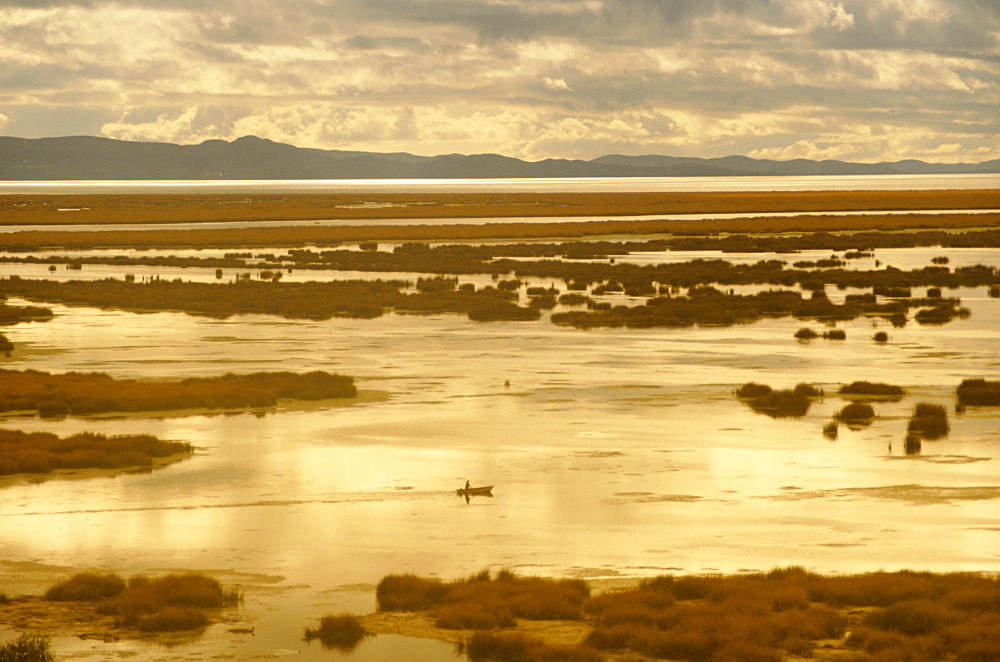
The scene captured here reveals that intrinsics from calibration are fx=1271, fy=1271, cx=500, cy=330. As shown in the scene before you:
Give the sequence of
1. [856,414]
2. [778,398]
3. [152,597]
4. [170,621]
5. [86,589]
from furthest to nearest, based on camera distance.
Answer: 1. [778,398]
2. [856,414]
3. [86,589]
4. [152,597]
5. [170,621]

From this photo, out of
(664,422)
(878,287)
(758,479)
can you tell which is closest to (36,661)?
(758,479)

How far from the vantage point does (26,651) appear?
40.6 ft

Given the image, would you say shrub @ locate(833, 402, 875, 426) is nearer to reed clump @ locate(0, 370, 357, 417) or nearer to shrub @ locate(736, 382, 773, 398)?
shrub @ locate(736, 382, 773, 398)

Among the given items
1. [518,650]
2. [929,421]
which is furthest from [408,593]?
[929,421]

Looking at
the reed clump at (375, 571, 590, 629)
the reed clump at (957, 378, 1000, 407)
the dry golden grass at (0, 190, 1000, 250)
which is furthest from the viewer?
the dry golden grass at (0, 190, 1000, 250)

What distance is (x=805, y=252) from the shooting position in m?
92.8

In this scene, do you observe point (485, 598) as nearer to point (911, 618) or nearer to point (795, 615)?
point (795, 615)

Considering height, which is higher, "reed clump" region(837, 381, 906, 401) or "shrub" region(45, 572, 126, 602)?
"reed clump" region(837, 381, 906, 401)

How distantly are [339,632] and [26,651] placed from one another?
124 inches

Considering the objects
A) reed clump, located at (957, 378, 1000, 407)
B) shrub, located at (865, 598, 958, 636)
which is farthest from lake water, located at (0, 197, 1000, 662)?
shrub, located at (865, 598, 958, 636)

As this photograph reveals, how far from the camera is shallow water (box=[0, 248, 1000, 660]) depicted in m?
16.7

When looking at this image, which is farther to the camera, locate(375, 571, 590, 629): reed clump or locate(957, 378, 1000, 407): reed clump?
locate(957, 378, 1000, 407): reed clump

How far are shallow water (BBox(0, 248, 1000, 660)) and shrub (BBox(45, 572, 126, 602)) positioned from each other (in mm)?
1286

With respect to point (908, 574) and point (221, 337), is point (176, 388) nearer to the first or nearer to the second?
point (221, 337)
